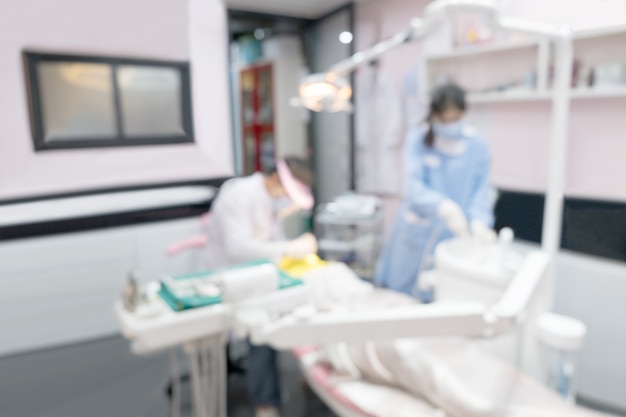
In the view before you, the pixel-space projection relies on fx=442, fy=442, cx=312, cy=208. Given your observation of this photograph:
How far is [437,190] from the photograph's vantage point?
5.49 ft

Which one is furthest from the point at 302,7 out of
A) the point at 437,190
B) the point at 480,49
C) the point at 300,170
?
the point at 437,190

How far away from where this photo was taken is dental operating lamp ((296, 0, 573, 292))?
741 mm

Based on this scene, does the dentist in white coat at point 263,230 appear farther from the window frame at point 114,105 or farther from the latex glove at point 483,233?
the latex glove at point 483,233

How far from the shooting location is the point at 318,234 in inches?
38.8

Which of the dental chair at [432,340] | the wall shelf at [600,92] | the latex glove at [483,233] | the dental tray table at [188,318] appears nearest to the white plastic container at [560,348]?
the dental chair at [432,340]

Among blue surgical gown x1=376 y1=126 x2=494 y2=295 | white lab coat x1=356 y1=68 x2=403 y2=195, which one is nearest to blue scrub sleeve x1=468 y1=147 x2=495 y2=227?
blue surgical gown x1=376 y1=126 x2=494 y2=295

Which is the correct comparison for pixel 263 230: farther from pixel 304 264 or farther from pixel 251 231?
pixel 304 264

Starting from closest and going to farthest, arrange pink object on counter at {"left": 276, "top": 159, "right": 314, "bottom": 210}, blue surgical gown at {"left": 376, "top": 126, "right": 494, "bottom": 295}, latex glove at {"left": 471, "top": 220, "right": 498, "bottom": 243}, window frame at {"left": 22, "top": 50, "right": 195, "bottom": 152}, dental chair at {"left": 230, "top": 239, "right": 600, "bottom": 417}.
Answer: window frame at {"left": 22, "top": 50, "right": 195, "bottom": 152} < dental chair at {"left": 230, "top": 239, "right": 600, "bottom": 417} < pink object on counter at {"left": 276, "top": 159, "right": 314, "bottom": 210} < latex glove at {"left": 471, "top": 220, "right": 498, "bottom": 243} < blue surgical gown at {"left": 376, "top": 126, "right": 494, "bottom": 295}

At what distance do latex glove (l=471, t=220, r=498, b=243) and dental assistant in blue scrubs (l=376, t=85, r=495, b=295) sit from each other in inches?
0.7

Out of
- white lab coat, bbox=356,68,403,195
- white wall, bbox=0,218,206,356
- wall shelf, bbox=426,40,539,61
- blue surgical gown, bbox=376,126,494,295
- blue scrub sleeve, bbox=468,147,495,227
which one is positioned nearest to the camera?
white lab coat, bbox=356,68,403,195

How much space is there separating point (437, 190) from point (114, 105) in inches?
59.5

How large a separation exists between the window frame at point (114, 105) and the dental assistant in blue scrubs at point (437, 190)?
3.91 feet

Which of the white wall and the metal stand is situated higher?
the metal stand

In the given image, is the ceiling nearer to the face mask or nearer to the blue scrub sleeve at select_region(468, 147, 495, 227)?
the face mask
